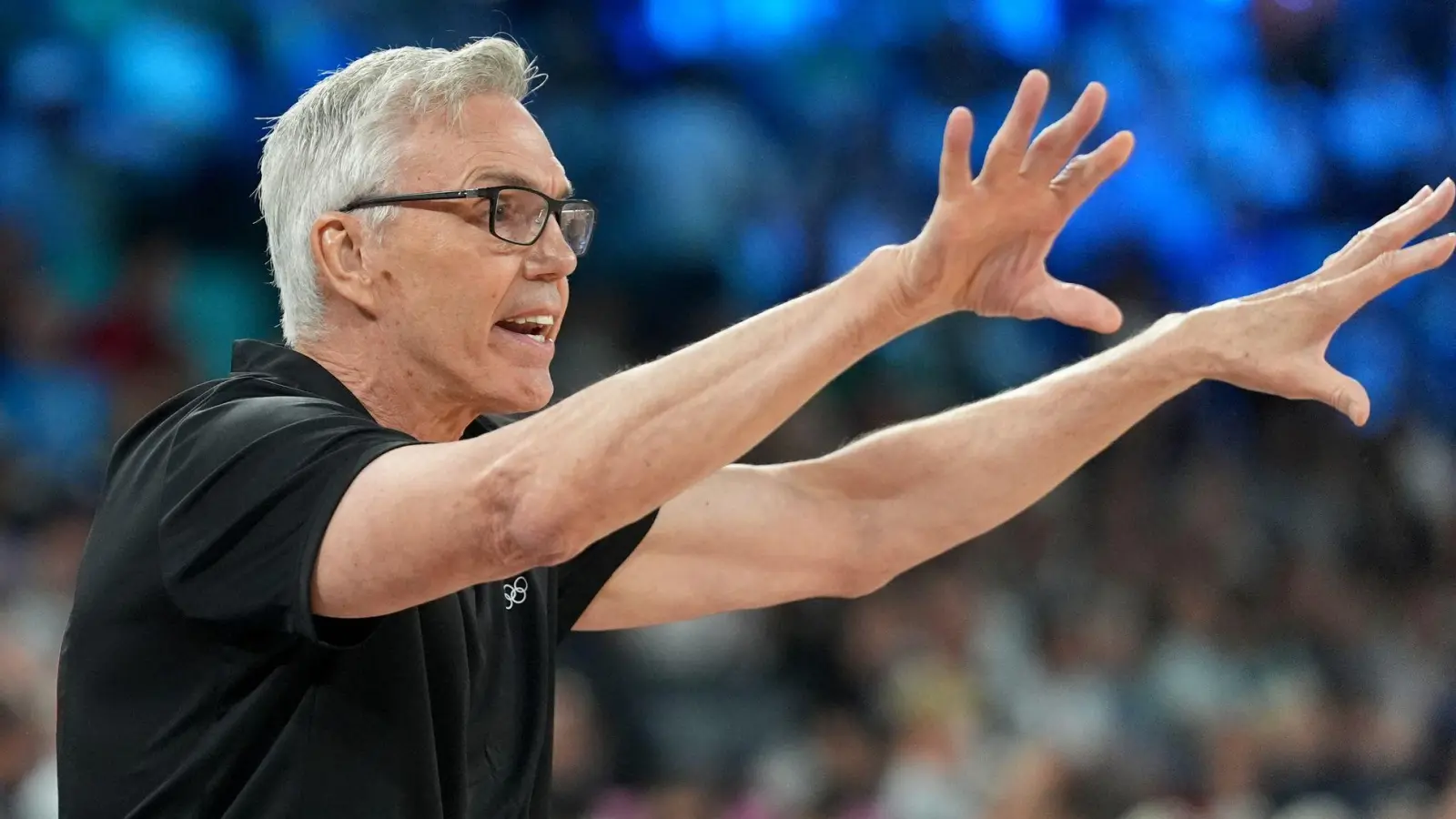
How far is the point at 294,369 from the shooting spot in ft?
7.09

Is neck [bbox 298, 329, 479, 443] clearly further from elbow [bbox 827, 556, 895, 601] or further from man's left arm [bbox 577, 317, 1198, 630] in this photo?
elbow [bbox 827, 556, 895, 601]

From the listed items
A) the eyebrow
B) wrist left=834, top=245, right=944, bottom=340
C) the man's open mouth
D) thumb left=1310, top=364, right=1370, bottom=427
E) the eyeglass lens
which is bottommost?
thumb left=1310, top=364, right=1370, bottom=427

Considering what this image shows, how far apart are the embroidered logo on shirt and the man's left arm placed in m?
0.21

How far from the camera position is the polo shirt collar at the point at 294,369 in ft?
7.07

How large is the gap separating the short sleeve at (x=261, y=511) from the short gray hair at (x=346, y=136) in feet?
1.40

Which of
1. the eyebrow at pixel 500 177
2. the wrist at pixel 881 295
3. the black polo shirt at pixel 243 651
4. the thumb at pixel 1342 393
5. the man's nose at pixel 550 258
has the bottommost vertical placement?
the black polo shirt at pixel 243 651

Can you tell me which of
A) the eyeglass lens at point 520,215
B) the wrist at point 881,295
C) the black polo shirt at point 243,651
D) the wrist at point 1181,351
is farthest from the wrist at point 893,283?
the wrist at point 1181,351

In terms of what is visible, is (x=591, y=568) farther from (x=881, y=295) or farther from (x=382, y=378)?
(x=881, y=295)

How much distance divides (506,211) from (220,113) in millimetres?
3616

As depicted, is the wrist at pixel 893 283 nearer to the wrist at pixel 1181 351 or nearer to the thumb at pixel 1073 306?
the thumb at pixel 1073 306

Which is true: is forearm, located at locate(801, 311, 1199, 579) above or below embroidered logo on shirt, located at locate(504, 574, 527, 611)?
above

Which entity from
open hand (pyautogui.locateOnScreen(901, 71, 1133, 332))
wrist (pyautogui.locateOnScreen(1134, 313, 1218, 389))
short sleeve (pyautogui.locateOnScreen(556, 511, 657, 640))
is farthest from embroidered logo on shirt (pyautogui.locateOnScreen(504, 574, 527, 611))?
wrist (pyautogui.locateOnScreen(1134, 313, 1218, 389))

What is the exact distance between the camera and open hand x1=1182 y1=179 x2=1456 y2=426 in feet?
7.39

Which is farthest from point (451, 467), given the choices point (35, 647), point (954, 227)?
point (35, 647)
